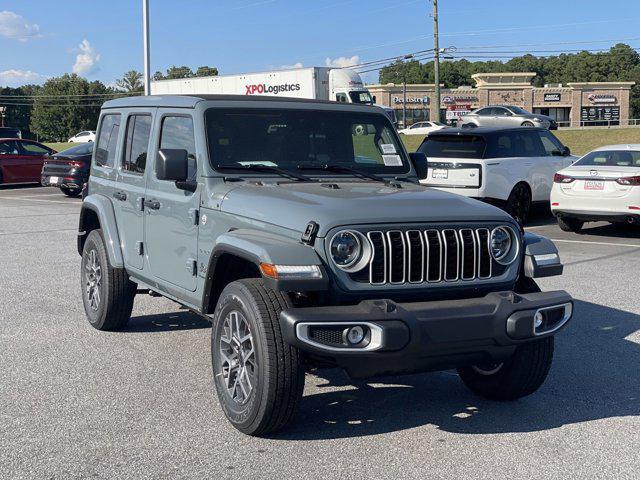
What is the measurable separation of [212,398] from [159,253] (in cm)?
124

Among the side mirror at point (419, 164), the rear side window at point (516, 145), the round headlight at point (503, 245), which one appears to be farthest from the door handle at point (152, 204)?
the rear side window at point (516, 145)

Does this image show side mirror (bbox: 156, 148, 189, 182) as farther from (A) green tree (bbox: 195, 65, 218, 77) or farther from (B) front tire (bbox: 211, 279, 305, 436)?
(A) green tree (bbox: 195, 65, 218, 77)

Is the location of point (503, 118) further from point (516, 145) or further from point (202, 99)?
point (202, 99)

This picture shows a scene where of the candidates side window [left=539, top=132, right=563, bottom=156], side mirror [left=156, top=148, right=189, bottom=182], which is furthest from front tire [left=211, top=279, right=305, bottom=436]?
side window [left=539, top=132, right=563, bottom=156]

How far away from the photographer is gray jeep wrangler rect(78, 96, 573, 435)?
459 cm

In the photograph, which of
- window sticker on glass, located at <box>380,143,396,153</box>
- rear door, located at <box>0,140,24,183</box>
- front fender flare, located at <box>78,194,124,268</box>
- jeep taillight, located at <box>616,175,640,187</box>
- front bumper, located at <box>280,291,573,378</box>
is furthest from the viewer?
rear door, located at <box>0,140,24,183</box>

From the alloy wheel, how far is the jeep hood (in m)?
0.63

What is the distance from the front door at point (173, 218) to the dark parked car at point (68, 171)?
55.5 ft

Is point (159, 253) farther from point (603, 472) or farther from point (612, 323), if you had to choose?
point (612, 323)

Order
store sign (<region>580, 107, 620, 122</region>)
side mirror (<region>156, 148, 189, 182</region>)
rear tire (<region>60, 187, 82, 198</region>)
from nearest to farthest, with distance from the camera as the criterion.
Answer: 1. side mirror (<region>156, 148, 189, 182</region>)
2. rear tire (<region>60, 187, 82, 198</region>)
3. store sign (<region>580, 107, 620, 122</region>)

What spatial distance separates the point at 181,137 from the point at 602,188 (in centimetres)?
955

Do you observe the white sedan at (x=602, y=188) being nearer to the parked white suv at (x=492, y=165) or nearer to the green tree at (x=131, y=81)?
the parked white suv at (x=492, y=165)

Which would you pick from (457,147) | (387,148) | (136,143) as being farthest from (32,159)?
(387,148)

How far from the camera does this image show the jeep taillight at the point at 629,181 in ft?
44.8
